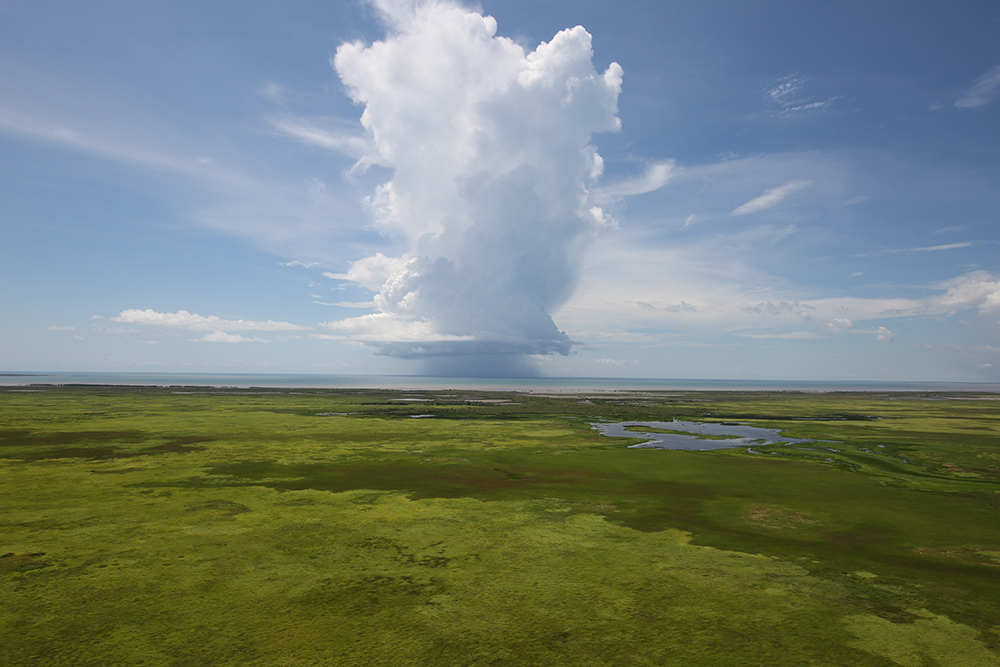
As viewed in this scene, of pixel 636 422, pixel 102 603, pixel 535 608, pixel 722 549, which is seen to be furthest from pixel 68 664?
pixel 636 422

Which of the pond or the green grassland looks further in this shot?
the pond

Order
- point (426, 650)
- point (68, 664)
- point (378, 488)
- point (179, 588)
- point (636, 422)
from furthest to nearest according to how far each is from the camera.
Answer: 1. point (636, 422)
2. point (378, 488)
3. point (179, 588)
4. point (426, 650)
5. point (68, 664)

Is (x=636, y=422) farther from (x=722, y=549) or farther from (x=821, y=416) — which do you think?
(x=722, y=549)

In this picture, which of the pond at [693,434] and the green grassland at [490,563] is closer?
the green grassland at [490,563]

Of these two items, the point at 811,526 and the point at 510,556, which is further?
the point at 811,526
